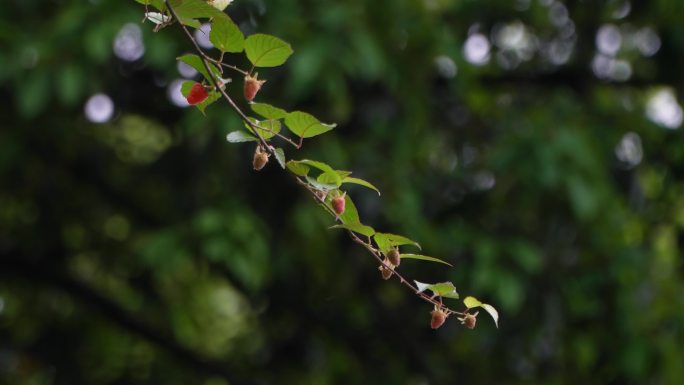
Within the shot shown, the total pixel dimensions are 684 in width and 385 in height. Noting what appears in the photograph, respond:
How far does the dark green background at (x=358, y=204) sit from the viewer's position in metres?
2.42

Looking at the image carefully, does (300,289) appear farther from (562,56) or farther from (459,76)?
(562,56)

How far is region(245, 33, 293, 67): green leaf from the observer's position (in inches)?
33.5

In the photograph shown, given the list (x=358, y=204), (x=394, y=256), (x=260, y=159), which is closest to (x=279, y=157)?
(x=260, y=159)

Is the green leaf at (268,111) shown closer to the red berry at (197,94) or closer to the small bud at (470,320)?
the red berry at (197,94)

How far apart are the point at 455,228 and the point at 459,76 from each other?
0.38 meters

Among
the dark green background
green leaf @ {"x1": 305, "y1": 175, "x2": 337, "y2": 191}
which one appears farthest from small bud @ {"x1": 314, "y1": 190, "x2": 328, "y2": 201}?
the dark green background

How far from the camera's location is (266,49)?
0.86 m

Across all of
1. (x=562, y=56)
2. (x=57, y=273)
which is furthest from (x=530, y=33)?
(x=57, y=273)

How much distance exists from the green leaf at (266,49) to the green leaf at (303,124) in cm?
4

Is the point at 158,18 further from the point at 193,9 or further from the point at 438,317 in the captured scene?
the point at 438,317

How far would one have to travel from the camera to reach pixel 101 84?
2.62 m

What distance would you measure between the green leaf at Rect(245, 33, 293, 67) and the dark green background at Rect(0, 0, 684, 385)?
55.1 inches

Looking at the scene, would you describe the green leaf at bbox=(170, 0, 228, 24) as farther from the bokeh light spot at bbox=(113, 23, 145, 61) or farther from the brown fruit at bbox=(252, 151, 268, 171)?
the bokeh light spot at bbox=(113, 23, 145, 61)

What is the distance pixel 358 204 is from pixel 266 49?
5.81 feet
